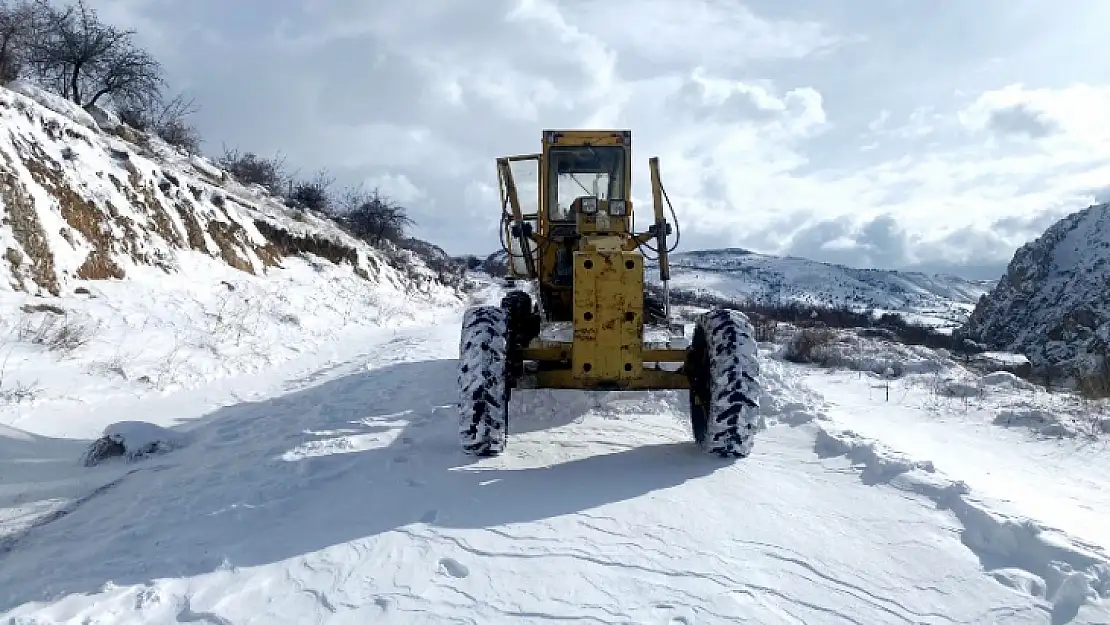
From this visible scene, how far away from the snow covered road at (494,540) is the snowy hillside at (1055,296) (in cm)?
3444

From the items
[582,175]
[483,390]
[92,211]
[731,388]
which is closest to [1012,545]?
[731,388]

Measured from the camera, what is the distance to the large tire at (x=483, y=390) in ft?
16.7

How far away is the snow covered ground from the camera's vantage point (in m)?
3.13

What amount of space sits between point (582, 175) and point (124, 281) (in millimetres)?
7728

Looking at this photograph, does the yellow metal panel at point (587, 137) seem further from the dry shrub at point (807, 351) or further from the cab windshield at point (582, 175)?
the dry shrub at point (807, 351)

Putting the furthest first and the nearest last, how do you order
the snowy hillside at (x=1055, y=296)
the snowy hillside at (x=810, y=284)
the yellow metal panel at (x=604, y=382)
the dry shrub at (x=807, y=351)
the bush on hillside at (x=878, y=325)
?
1. the snowy hillside at (x=810, y=284)
2. the snowy hillside at (x=1055, y=296)
3. the bush on hillside at (x=878, y=325)
4. the dry shrub at (x=807, y=351)
5. the yellow metal panel at (x=604, y=382)

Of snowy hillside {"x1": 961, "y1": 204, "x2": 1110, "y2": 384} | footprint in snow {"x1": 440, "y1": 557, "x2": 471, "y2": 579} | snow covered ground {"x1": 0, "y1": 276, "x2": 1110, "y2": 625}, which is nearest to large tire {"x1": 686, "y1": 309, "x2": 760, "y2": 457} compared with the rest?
snow covered ground {"x1": 0, "y1": 276, "x2": 1110, "y2": 625}

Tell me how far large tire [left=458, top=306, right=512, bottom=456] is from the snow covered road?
0.73 feet

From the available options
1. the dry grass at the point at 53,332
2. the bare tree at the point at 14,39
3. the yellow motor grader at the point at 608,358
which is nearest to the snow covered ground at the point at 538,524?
the yellow motor grader at the point at 608,358

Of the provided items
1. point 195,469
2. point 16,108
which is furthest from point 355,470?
point 16,108

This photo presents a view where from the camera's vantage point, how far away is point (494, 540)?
375 centimetres

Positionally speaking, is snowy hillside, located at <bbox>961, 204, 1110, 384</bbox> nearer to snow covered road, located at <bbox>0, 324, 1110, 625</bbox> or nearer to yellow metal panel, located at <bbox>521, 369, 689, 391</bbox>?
yellow metal panel, located at <bbox>521, 369, 689, 391</bbox>

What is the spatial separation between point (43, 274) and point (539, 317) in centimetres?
674

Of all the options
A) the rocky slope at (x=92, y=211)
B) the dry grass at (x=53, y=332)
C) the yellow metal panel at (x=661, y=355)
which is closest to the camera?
the yellow metal panel at (x=661, y=355)
